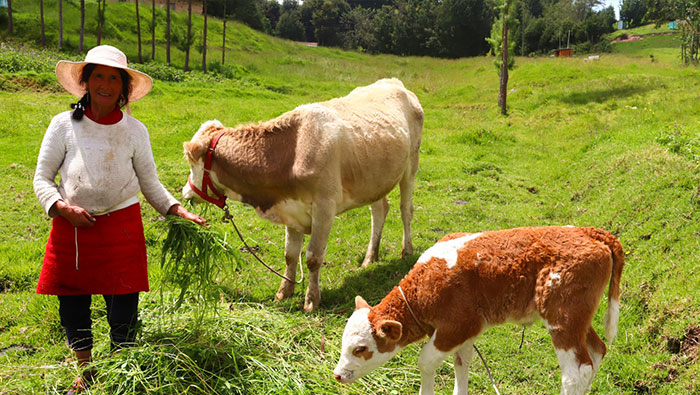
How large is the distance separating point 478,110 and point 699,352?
65.5 feet

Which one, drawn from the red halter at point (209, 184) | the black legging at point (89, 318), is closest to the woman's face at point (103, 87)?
the black legging at point (89, 318)

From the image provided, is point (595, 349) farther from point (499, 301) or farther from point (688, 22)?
point (688, 22)

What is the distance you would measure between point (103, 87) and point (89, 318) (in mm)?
1914

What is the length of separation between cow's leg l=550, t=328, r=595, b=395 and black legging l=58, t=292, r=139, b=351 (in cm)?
344

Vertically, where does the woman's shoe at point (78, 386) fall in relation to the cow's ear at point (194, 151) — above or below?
below

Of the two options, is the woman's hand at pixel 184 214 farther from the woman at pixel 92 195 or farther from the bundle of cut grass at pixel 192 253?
the woman at pixel 92 195

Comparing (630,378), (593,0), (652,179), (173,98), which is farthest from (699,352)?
(593,0)

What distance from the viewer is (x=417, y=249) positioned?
8133 millimetres

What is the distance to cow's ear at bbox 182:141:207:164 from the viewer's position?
5977mm

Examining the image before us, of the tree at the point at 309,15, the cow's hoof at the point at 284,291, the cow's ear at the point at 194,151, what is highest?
the tree at the point at 309,15

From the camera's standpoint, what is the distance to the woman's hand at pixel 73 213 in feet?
11.8

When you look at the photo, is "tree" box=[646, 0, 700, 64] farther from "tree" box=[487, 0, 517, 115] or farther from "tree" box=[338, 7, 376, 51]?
"tree" box=[338, 7, 376, 51]

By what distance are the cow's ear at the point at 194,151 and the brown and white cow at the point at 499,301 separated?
124 inches

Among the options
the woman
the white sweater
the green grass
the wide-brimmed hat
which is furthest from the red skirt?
the green grass
